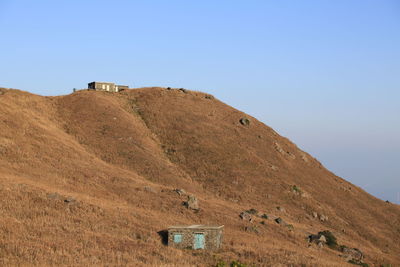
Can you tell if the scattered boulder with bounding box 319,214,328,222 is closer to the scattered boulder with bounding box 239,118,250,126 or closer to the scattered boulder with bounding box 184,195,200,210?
the scattered boulder with bounding box 184,195,200,210

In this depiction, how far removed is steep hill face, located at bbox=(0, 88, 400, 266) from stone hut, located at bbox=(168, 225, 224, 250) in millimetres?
1059

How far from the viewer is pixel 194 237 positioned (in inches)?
1303

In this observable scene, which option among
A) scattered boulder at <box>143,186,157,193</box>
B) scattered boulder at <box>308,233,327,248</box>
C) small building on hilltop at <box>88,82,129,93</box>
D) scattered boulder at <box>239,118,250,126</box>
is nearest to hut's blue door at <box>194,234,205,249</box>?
scattered boulder at <box>308,233,327,248</box>

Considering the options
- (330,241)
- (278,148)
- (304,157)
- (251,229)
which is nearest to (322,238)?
(330,241)

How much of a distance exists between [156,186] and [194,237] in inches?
806

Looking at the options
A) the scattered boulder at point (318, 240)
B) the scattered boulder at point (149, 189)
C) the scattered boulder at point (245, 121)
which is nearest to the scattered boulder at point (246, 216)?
the scattered boulder at point (318, 240)

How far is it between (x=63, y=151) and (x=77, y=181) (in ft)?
36.1

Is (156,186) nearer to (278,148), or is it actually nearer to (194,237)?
(194,237)

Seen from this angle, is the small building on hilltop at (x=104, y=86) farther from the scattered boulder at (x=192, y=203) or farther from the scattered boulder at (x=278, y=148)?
the scattered boulder at (x=192, y=203)

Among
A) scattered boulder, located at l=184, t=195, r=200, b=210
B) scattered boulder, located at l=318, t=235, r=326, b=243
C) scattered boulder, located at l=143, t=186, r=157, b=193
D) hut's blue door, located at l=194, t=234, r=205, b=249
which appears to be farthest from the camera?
scattered boulder, located at l=143, t=186, r=157, b=193

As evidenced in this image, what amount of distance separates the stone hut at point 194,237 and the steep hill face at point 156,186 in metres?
1.06

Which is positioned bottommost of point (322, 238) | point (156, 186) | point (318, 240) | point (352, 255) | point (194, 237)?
point (352, 255)

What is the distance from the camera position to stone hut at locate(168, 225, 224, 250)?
1300 inches

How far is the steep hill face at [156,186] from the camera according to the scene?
3050cm
